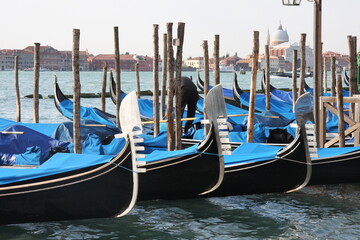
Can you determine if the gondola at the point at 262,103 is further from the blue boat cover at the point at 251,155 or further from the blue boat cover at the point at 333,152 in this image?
the blue boat cover at the point at 251,155

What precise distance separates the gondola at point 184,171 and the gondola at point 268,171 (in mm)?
268

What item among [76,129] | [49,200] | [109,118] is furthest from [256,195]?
[109,118]

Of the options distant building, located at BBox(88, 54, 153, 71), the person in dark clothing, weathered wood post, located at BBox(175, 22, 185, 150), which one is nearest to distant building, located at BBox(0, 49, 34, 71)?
distant building, located at BBox(88, 54, 153, 71)

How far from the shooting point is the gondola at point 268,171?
5469mm

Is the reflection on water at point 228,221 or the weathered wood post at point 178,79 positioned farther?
the weathered wood post at point 178,79

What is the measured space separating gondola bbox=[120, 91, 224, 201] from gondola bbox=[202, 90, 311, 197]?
268mm

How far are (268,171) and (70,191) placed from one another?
1.67 m

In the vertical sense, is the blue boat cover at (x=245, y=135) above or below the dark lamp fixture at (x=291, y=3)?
below

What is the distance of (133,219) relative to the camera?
510cm

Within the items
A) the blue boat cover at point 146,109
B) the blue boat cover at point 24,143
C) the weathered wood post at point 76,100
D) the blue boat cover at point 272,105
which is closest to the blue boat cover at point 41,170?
the weathered wood post at point 76,100

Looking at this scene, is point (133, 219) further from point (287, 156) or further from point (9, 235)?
point (287, 156)

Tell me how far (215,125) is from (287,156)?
0.75 meters

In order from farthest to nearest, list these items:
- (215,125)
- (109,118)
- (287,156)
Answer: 1. (109,118)
2. (287,156)
3. (215,125)

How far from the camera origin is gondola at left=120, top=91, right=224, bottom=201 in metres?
5.18
